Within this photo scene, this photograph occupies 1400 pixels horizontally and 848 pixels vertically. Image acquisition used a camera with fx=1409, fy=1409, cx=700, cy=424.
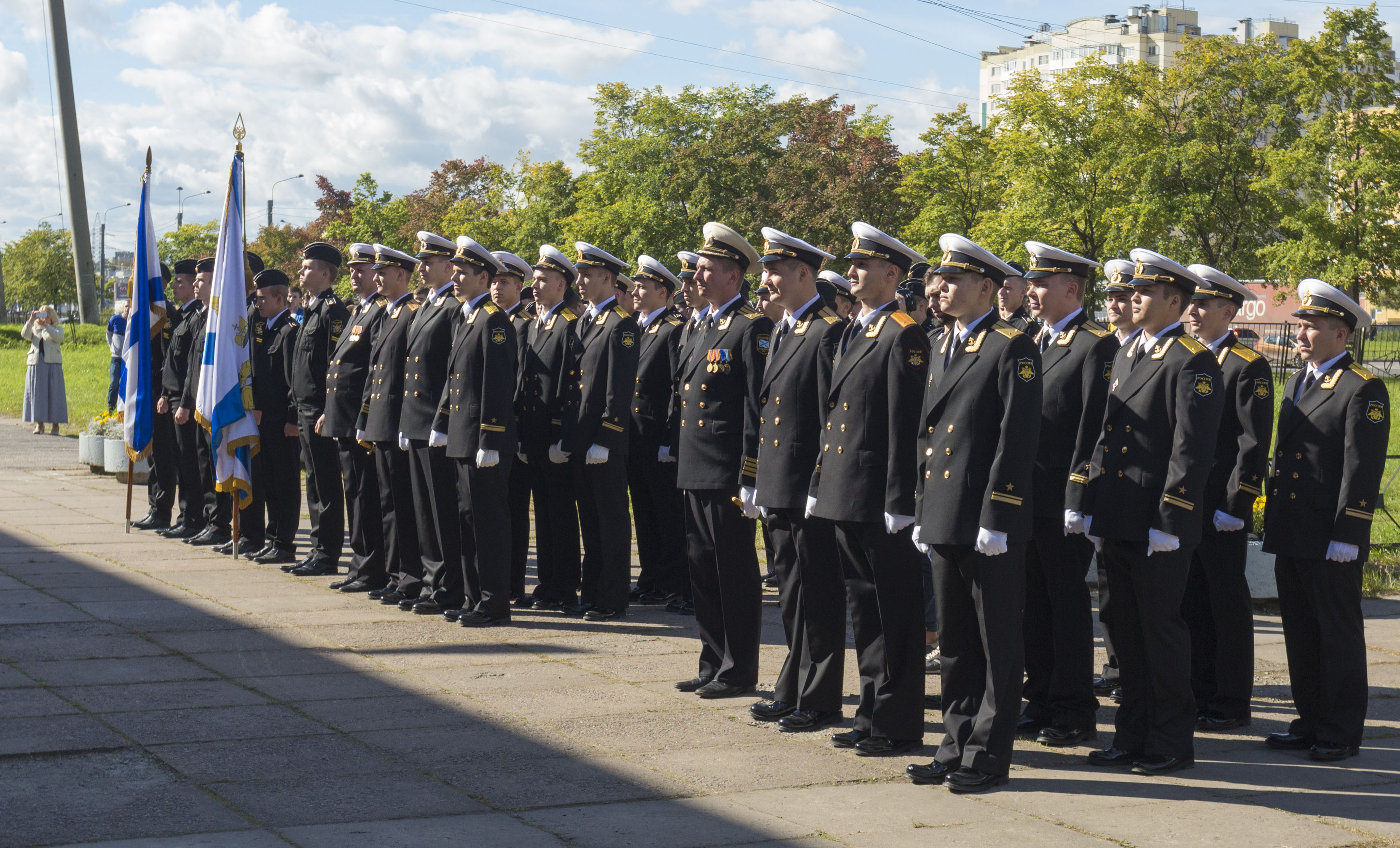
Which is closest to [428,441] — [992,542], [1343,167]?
[992,542]

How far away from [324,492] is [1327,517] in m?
6.92

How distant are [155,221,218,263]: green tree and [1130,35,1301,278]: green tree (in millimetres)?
60165

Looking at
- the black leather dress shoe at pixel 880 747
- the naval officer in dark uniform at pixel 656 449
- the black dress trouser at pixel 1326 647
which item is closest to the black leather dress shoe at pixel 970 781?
the black leather dress shoe at pixel 880 747

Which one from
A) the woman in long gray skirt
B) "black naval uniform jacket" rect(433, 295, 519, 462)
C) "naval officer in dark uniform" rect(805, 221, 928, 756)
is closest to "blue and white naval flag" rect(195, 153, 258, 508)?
"black naval uniform jacket" rect(433, 295, 519, 462)

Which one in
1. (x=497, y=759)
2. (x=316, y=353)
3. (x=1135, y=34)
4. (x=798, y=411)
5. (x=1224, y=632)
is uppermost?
(x=1135, y=34)

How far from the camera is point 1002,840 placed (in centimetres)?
473

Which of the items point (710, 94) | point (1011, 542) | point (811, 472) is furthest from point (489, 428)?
point (710, 94)

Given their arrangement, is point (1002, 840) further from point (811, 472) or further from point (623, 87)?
point (623, 87)

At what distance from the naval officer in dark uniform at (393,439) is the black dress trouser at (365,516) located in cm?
14

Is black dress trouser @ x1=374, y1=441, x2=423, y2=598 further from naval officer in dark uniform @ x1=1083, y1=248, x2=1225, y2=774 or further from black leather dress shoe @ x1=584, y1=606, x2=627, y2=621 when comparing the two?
naval officer in dark uniform @ x1=1083, y1=248, x2=1225, y2=774

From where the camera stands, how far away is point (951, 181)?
45.2 meters

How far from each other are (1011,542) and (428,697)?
9.51 ft

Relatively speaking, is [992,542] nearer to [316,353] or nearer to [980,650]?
[980,650]

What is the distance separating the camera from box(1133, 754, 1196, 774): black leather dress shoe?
18.4 ft
